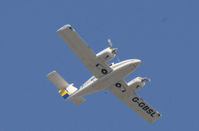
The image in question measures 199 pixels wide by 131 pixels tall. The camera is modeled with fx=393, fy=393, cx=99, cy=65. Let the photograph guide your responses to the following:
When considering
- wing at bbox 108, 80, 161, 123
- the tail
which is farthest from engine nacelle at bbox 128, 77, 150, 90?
the tail

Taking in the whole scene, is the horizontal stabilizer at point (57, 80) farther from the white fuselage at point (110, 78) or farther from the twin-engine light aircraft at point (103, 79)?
the white fuselage at point (110, 78)

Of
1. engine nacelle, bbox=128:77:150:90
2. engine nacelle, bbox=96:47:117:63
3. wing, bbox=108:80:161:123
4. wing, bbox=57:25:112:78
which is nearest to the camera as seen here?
wing, bbox=57:25:112:78

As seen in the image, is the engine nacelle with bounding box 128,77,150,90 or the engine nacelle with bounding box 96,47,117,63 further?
the engine nacelle with bounding box 128,77,150,90

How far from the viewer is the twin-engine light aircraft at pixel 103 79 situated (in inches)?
1495

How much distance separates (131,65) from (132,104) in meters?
7.01

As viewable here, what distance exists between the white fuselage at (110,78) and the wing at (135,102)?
180 centimetres

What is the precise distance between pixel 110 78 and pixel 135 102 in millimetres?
5632

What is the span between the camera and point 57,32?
121ft

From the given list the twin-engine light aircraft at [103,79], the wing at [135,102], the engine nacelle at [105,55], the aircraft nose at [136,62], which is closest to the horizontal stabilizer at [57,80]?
the twin-engine light aircraft at [103,79]

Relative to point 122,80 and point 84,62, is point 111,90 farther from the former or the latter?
point 84,62

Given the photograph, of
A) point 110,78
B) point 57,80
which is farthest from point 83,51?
point 57,80

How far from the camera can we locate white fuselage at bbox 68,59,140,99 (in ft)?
Answer: 129

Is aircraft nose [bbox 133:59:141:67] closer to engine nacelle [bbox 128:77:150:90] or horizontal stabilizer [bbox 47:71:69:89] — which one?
engine nacelle [bbox 128:77:150:90]

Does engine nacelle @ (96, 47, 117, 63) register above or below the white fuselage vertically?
above
